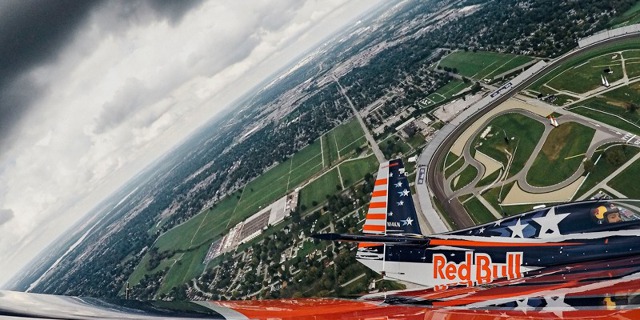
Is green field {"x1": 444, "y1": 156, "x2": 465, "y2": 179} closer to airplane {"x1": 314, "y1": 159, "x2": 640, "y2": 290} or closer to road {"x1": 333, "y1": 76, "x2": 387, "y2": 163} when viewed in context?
road {"x1": 333, "y1": 76, "x2": 387, "y2": 163}

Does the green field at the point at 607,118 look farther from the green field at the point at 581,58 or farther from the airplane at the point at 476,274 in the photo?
the airplane at the point at 476,274

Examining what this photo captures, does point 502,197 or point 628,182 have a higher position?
point 502,197

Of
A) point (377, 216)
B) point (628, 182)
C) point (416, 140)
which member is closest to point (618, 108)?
point (628, 182)

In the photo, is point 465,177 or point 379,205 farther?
point 465,177

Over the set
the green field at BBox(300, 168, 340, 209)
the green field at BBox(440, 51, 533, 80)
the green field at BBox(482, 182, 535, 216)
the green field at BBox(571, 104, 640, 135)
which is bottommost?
the green field at BBox(571, 104, 640, 135)

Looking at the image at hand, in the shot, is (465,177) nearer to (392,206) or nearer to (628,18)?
(392,206)

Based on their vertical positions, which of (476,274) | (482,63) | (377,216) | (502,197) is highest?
(377,216)

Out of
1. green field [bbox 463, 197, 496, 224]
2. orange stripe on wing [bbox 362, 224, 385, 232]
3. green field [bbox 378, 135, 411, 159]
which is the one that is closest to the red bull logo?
orange stripe on wing [bbox 362, 224, 385, 232]
